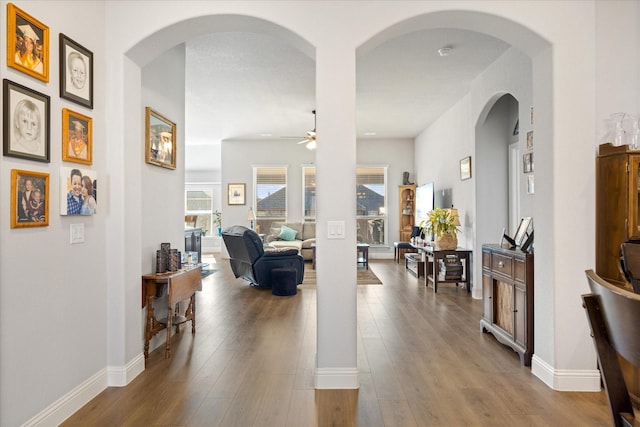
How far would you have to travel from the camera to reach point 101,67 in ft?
8.45

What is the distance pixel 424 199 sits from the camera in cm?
815

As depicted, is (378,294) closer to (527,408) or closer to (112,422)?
(527,408)

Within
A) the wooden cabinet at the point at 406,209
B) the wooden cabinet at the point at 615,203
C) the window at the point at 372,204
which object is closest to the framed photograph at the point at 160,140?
the wooden cabinet at the point at 615,203

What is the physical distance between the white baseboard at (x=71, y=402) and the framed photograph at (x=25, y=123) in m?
1.34

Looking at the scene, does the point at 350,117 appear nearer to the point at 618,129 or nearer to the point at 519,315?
the point at 618,129

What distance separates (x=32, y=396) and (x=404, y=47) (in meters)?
4.29

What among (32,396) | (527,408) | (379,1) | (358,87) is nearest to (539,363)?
(527,408)

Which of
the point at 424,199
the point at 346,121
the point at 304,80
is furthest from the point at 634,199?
the point at 424,199

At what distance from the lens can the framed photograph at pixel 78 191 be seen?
7.17 ft

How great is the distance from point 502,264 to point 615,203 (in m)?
1.06

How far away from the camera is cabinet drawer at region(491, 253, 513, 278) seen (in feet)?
10.4

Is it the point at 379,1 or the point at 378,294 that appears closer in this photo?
the point at 379,1

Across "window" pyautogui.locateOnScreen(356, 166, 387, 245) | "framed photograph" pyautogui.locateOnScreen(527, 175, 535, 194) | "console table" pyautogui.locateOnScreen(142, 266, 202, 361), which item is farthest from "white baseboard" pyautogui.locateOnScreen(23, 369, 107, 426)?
"window" pyautogui.locateOnScreen(356, 166, 387, 245)

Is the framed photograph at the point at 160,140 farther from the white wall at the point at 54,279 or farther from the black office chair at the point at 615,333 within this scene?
the black office chair at the point at 615,333
